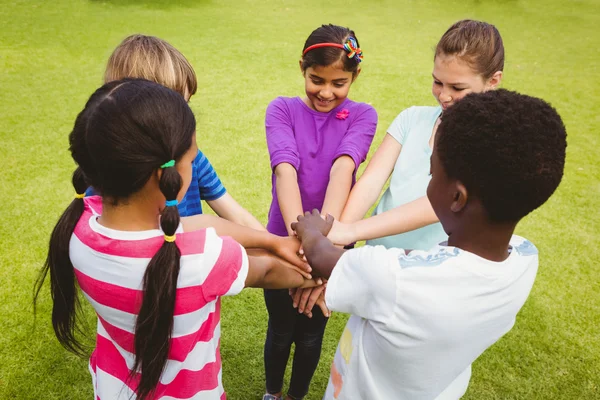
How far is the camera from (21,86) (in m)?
6.55

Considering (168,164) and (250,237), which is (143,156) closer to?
(168,164)

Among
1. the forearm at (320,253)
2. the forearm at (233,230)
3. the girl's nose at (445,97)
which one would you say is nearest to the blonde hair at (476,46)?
the girl's nose at (445,97)

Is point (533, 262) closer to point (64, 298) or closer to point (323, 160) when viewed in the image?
point (323, 160)

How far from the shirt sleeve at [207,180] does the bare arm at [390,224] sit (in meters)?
0.54

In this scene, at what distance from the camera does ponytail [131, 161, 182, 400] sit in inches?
47.0

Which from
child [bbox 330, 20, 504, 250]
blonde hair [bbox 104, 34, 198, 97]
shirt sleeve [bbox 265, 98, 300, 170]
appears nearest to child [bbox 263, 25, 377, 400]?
shirt sleeve [bbox 265, 98, 300, 170]

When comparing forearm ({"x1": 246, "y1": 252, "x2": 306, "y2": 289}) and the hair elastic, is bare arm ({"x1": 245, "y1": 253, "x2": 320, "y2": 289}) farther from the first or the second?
the hair elastic

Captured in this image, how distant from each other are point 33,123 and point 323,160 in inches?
191

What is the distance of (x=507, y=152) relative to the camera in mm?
1040

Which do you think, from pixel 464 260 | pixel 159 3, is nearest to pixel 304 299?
pixel 464 260

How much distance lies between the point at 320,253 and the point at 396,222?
1.56 feet

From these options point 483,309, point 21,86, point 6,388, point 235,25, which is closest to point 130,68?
point 483,309

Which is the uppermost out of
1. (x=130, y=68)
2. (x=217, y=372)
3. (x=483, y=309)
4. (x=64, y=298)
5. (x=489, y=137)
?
(x=489, y=137)

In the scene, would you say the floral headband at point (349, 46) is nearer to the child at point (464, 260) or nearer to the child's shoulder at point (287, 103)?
the child's shoulder at point (287, 103)
